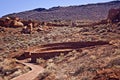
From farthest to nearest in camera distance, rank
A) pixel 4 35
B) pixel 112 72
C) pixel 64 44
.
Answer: pixel 4 35, pixel 64 44, pixel 112 72

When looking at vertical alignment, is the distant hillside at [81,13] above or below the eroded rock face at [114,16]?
below

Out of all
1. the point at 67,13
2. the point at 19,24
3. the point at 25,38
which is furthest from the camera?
the point at 67,13

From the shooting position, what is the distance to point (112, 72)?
16109mm

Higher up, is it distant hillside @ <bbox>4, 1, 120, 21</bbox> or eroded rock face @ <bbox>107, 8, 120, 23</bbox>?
eroded rock face @ <bbox>107, 8, 120, 23</bbox>

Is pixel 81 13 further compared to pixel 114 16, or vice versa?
pixel 81 13

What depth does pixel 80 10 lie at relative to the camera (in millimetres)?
118500

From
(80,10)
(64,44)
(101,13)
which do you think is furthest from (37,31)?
(80,10)

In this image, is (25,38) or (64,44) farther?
(25,38)

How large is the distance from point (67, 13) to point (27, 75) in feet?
304

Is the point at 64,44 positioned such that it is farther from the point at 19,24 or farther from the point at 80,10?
the point at 80,10

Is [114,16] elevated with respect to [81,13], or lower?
elevated

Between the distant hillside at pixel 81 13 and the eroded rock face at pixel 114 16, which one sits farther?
the distant hillside at pixel 81 13

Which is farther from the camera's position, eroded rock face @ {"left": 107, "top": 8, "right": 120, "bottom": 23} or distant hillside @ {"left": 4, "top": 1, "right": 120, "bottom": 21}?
distant hillside @ {"left": 4, "top": 1, "right": 120, "bottom": 21}

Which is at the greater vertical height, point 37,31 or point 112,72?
point 112,72
